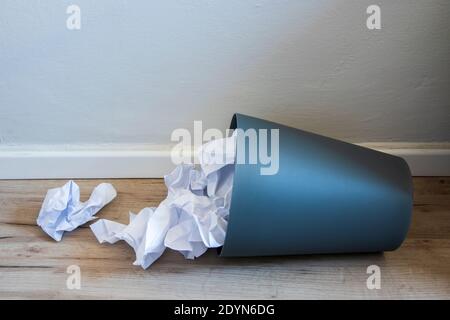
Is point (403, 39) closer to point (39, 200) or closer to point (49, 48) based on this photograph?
point (49, 48)

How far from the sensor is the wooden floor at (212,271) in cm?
76

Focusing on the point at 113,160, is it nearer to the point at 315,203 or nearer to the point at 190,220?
the point at 190,220

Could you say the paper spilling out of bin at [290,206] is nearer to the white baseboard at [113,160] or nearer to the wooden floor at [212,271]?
the wooden floor at [212,271]

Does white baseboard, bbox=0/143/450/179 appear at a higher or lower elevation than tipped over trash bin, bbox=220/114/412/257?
higher

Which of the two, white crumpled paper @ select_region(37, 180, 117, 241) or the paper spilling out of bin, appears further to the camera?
white crumpled paper @ select_region(37, 180, 117, 241)

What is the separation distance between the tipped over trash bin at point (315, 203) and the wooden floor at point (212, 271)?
0.12ft

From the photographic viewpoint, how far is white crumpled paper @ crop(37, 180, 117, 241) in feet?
2.92

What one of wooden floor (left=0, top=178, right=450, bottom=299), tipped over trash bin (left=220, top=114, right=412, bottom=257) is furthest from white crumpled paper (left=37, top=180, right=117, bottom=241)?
tipped over trash bin (left=220, top=114, right=412, bottom=257)

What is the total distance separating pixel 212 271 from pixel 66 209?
1.00 feet

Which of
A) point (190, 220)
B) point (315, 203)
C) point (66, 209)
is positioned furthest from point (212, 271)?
point (66, 209)

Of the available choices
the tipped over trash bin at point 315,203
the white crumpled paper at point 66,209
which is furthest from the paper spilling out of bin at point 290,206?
the white crumpled paper at point 66,209

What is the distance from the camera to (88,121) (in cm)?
101

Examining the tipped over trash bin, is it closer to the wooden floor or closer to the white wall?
the wooden floor

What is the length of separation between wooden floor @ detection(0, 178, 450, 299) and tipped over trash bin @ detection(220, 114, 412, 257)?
35mm
